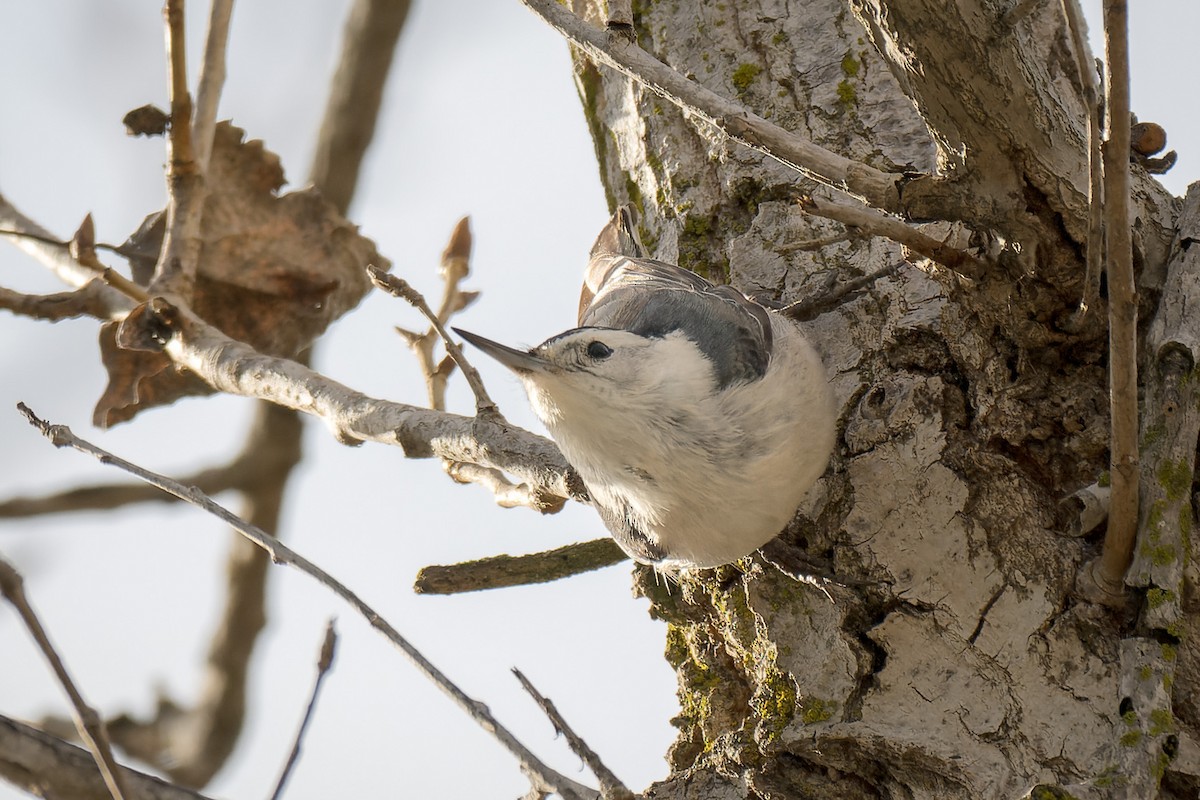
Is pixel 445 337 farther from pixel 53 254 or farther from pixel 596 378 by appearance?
pixel 53 254

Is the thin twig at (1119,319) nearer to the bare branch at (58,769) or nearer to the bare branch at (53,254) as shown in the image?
the bare branch at (58,769)

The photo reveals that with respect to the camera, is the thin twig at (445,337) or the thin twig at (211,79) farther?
the thin twig at (211,79)

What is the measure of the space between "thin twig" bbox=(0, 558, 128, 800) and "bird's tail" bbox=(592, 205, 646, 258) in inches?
51.6

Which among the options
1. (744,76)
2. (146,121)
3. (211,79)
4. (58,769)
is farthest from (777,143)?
(146,121)

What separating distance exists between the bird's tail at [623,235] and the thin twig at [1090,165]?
854mm

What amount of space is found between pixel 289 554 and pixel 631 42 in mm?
745

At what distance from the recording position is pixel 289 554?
48.4 inches

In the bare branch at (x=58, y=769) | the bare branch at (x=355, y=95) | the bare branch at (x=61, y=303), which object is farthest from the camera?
the bare branch at (x=355, y=95)

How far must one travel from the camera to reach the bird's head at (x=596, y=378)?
1580 millimetres

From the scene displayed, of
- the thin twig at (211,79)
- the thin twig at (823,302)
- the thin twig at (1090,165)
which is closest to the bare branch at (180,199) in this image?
the thin twig at (211,79)

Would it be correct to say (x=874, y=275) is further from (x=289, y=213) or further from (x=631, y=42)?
(x=289, y=213)

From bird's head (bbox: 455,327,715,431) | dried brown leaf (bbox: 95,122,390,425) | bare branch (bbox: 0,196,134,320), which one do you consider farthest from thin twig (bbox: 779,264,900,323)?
bare branch (bbox: 0,196,134,320)

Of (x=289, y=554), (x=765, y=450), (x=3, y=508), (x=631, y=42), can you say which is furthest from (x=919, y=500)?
(x=3, y=508)

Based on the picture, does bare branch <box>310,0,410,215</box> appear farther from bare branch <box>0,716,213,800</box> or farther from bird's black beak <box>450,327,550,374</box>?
bare branch <box>0,716,213,800</box>
